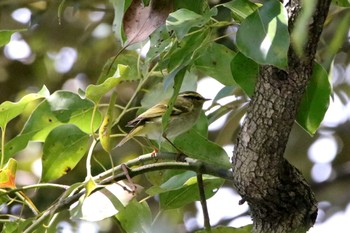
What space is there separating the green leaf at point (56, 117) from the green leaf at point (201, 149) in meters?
0.13

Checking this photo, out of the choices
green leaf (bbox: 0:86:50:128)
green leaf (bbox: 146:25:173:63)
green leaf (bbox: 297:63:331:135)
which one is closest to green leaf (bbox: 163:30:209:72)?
green leaf (bbox: 146:25:173:63)

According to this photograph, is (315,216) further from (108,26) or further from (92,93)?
(108,26)

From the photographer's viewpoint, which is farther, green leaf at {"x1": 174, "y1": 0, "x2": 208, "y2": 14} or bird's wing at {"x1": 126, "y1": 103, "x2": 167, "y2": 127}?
bird's wing at {"x1": 126, "y1": 103, "x2": 167, "y2": 127}

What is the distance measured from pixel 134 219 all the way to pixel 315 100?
33 centimetres

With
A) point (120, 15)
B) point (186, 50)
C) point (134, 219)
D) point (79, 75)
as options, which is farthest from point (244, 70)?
point (79, 75)

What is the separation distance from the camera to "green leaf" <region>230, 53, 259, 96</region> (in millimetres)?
942

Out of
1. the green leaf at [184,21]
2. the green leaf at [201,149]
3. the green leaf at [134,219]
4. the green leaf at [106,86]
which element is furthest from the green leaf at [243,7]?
the green leaf at [134,219]

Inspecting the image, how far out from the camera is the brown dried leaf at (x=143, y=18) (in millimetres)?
933

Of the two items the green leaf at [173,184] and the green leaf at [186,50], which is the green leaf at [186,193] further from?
the green leaf at [186,50]

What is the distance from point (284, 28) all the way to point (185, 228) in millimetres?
1520

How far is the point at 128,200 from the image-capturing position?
100cm

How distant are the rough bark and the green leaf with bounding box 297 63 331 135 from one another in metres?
0.06

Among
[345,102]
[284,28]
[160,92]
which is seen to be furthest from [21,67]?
[284,28]

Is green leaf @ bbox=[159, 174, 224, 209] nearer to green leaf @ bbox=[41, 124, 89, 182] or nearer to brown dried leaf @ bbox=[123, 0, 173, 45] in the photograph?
green leaf @ bbox=[41, 124, 89, 182]
